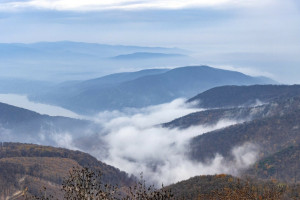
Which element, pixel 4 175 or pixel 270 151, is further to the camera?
pixel 270 151

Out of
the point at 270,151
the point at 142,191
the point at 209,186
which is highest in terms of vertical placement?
the point at 142,191

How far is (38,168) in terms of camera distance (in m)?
156

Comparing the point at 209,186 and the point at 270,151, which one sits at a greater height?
the point at 209,186

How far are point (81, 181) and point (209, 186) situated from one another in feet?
253

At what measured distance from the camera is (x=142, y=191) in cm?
2136

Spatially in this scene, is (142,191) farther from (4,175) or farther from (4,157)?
(4,157)

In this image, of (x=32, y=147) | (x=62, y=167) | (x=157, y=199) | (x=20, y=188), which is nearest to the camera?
(x=157, y=199)

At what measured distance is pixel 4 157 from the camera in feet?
574

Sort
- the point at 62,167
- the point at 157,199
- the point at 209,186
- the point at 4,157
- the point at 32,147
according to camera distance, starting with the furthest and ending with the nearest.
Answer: the point at 32,147, the point at 4,157, the point at 62,167, the point at 209,186, the point at 157,199

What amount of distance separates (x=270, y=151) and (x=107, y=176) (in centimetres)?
7469

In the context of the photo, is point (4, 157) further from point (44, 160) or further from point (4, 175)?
point (4, 175)

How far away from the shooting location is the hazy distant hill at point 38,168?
134200 mm

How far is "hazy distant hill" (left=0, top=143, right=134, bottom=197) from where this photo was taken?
134 metres

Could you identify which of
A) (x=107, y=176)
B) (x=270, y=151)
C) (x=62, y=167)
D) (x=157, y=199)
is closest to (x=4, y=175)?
(x=62, y=167)
